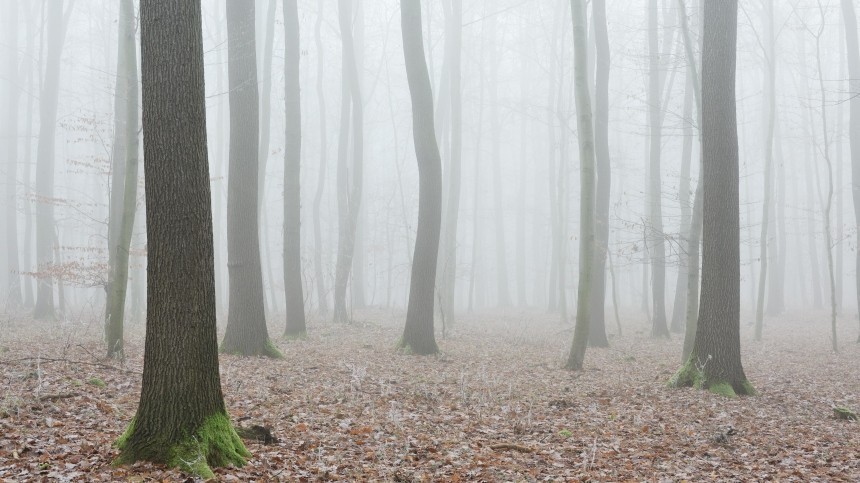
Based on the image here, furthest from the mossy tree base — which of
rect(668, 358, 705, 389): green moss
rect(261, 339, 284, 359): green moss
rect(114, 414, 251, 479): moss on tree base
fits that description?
rect(114, 414, 251, 479): moss on tree base

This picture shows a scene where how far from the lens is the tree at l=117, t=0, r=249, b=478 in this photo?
15.5 feet

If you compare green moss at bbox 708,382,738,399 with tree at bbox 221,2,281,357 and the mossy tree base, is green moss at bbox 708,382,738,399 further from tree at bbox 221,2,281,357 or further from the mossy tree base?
tree at bbox 221,2,281,357

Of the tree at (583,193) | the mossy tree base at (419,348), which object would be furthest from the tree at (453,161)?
the tree at (583,193)

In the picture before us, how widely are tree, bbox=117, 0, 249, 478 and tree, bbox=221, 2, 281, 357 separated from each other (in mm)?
6426

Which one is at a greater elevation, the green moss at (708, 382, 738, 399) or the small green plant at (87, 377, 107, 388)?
the small green plant at (87, 377, 107, 388)

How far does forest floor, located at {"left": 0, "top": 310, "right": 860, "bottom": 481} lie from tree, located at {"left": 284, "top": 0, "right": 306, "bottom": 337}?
2151 millimetres

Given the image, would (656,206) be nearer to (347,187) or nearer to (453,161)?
(453,161)

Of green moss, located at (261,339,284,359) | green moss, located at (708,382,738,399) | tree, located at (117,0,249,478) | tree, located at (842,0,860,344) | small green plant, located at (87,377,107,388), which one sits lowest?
green moss, located at (708,382,738,399)

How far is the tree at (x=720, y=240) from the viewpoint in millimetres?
9430

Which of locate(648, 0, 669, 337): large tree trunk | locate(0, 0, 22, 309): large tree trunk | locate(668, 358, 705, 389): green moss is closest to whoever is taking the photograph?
locate(668, 358, 705, 389): green moss

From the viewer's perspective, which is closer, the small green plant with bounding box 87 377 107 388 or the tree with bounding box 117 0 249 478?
the tree with bounding box 117 0 249 478

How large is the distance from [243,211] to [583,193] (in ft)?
21.3

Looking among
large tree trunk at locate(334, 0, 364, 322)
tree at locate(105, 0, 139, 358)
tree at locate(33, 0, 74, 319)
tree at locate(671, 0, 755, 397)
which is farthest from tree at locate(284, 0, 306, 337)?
tree at locate(33, 0, 74, 319)

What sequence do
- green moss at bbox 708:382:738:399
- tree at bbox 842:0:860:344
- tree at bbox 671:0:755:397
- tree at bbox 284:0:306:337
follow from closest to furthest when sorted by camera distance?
green moss at bbox 708:382:738:399 < tree at bbox 671:0:755:397 < tree at bbox 284:0:306:337 < tree at bbox 842:0:860:344
